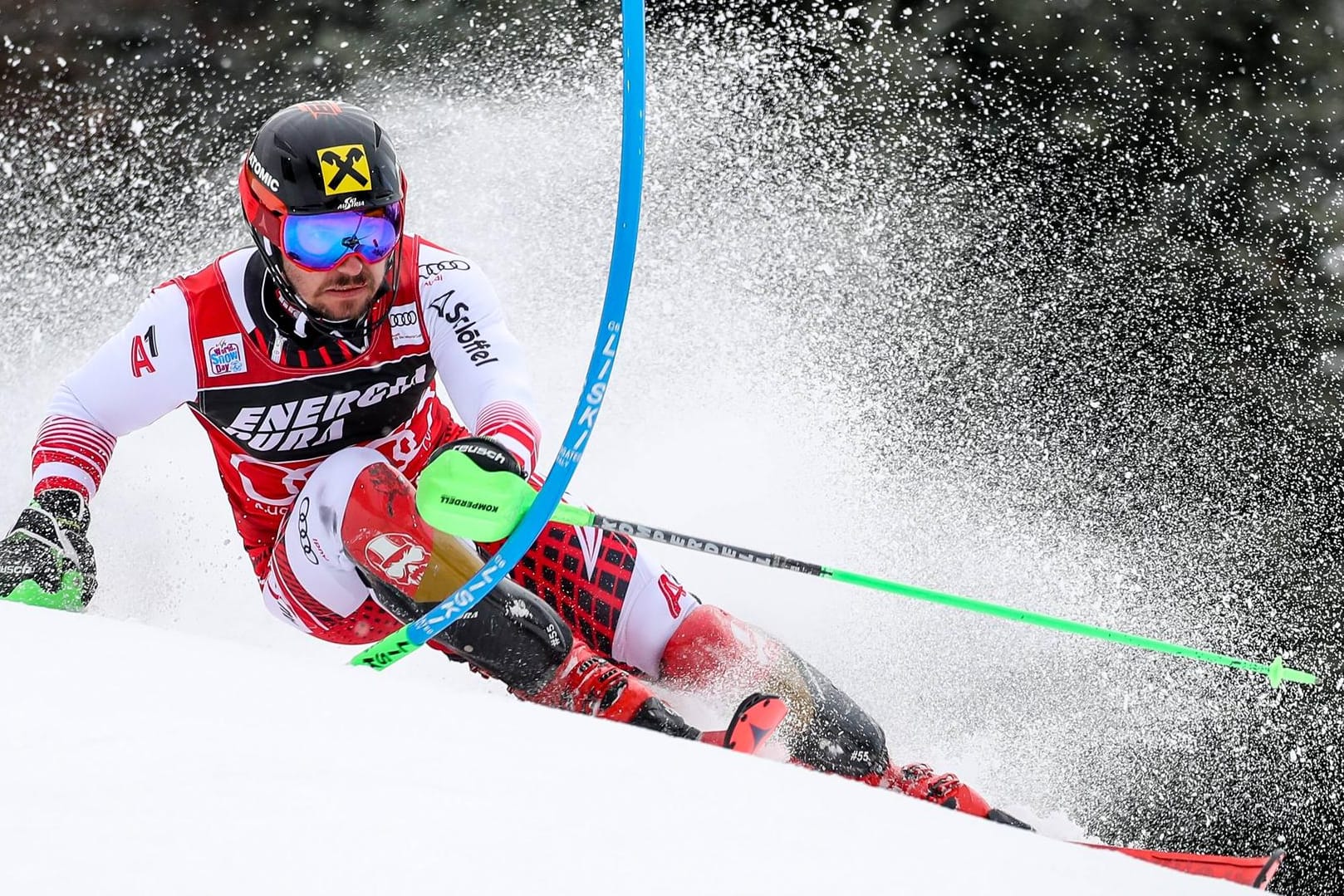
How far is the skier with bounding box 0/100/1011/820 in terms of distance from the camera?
2.46 m

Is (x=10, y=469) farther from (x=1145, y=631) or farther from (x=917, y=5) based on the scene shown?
(x=917, y=5)

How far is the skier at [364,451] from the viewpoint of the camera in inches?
96.7

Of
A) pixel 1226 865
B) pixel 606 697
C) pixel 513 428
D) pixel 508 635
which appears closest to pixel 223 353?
pixel 513 428

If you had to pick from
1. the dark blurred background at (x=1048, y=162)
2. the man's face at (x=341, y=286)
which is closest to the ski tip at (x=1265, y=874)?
the man's face at (x=341, y=286)

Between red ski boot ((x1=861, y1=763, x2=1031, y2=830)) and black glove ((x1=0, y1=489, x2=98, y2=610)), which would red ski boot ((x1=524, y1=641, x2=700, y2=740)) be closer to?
red ski boot ((x1=861, y1=763, x2=1031, y2=830))

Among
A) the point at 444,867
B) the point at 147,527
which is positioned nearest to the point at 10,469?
the point at 147,527

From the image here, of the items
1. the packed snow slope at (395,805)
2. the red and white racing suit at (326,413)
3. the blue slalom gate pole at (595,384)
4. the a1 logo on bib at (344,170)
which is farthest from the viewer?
the red and white racing suit at (326,413)

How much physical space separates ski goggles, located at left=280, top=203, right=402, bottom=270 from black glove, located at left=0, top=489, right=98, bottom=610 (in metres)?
0.74

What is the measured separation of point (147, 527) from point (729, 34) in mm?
4690

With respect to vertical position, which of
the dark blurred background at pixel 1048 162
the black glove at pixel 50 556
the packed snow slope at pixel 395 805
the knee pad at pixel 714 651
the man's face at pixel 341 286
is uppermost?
the dark blurred background at pixel 1048 162

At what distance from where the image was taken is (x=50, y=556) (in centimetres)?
239

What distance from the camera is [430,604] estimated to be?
2.48 m

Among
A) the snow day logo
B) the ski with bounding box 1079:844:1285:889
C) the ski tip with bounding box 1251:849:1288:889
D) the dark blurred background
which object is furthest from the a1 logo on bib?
the dark blurred background

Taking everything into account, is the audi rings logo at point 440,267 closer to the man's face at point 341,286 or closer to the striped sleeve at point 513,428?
the man's face at point 341,286
